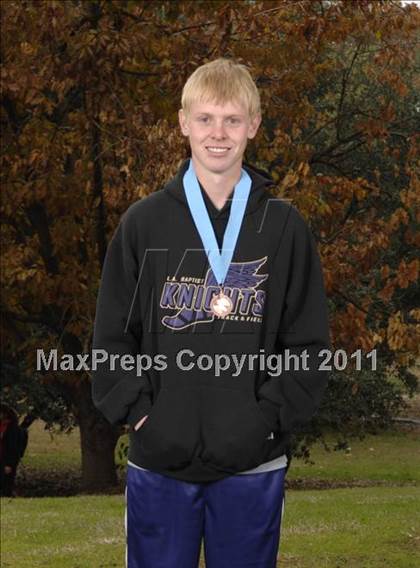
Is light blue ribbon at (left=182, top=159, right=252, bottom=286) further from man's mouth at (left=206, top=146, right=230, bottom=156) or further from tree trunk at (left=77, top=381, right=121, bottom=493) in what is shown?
tree trunk at (left=77, top=381, right=121, bottom=493)

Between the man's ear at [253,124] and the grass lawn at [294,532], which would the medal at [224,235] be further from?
the grass lawn at [294,532]

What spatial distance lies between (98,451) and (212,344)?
16.2m

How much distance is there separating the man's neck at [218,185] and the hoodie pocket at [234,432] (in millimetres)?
742

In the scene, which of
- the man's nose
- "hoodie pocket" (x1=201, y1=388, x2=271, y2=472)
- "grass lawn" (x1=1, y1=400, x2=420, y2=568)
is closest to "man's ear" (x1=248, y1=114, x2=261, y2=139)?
the man's nose

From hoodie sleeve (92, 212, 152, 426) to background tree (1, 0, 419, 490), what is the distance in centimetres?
551

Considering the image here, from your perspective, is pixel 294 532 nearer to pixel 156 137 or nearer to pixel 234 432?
pixel 156 137

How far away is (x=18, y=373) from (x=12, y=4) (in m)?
10.2

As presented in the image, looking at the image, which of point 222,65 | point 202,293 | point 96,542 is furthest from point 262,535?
point 96,542

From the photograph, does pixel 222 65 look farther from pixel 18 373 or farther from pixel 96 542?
pixel 18 373

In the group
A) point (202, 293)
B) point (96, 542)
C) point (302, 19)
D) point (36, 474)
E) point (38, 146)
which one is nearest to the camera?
point (202, 293)

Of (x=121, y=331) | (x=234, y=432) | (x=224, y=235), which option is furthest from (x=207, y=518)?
(x=224, y=235)

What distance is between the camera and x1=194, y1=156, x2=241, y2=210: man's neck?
14.4 ft

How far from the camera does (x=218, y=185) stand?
4.38 m

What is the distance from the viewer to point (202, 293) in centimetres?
423
